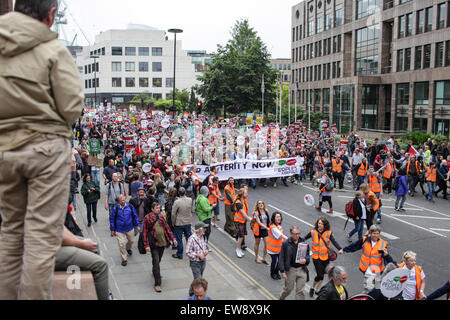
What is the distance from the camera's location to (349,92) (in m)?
53.0

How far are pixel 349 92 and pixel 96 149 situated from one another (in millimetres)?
39901

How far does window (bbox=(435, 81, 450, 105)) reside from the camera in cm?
3956

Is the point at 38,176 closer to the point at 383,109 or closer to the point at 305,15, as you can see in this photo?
the point at 383,109

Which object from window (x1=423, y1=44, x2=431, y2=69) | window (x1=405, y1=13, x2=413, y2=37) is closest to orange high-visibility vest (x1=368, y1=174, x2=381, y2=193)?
window (x1=423, y1=44, x2=431, y2=69)

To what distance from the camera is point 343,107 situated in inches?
2167

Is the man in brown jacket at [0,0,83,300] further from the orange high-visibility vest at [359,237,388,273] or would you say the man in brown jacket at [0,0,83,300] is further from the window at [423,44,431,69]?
the window at [423,44,431,69]

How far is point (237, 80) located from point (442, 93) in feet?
76.4

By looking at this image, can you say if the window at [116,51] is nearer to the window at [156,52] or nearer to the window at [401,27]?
the window at [156,52]

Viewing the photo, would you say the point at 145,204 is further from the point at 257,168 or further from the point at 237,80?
the point at 237,80

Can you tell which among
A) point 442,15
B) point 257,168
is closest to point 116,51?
point 442,15

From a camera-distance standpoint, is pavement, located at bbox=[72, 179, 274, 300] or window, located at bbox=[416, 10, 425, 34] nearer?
pavement, located at bbox=[72, 179, 274, 300]

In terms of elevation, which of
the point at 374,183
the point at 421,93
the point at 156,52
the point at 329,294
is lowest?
the point at 329,294

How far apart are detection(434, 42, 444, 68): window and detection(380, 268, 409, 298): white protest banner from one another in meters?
39.2
